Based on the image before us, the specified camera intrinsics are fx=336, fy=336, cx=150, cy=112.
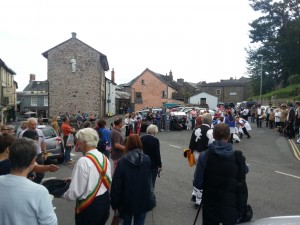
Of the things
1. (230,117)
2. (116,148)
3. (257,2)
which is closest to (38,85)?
(257,2)

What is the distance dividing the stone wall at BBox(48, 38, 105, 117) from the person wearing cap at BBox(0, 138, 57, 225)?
41.8 meters

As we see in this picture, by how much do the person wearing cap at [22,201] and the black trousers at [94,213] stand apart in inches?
48.9

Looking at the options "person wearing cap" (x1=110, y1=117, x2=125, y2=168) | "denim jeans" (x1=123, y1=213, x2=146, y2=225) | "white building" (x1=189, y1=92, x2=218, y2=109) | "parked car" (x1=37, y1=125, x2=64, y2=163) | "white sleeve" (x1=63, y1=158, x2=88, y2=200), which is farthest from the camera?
"white building" (x1=189, y1=92, x2=218, y2=109)

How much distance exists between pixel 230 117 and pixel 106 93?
3937cm

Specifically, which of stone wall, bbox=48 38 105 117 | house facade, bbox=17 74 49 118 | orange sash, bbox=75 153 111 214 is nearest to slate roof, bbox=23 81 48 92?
house facade, bbox=17 74 49 118

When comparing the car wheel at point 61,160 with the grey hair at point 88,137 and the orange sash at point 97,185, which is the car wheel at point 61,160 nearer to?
the grey hair at point 88,137

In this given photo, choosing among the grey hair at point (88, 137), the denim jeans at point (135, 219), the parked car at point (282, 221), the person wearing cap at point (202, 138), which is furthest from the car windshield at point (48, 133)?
the parked car at point (282, 221)

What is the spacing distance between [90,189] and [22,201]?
4.31ft

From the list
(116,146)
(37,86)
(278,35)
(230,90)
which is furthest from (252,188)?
(230,90)

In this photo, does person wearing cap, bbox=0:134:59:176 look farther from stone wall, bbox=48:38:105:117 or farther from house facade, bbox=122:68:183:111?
house facade, bbox=122:68:183:111

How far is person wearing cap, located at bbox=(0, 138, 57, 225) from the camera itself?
8.82 feet

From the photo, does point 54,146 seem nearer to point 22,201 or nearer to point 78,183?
point 78,183

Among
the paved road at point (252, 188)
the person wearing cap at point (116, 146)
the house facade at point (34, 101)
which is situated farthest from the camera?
the house facade at point (34, 101)

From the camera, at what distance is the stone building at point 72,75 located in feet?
144
